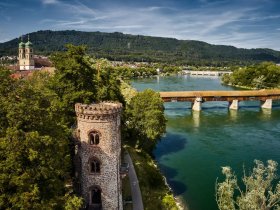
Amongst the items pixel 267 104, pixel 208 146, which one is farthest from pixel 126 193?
pixel 267 104

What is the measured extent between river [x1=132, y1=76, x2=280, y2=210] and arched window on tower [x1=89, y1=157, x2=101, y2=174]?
11.3 m

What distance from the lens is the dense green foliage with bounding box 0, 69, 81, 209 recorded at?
16797 mm

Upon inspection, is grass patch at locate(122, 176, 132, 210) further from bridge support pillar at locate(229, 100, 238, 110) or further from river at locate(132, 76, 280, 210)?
bridge support pillar at locate(229, 100, 238, 110)

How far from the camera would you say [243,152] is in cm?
4434

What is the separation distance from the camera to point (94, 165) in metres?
22.2

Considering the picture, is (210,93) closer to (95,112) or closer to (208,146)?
(208,146)

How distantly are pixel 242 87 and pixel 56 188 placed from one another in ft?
373

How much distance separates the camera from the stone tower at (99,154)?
21594 millimetres

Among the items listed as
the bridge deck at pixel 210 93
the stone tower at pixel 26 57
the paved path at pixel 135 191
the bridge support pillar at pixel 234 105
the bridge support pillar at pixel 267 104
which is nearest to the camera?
the paved path at pixel 135 191

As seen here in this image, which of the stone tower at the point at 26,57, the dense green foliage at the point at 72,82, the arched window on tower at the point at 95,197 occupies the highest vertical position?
the stone tower at the point at 26,57

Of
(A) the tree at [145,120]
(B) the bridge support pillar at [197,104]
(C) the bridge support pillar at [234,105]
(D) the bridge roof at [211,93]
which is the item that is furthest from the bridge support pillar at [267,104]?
(A) the tree at [145,120]

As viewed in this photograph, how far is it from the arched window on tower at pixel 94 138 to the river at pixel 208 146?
40.8ft

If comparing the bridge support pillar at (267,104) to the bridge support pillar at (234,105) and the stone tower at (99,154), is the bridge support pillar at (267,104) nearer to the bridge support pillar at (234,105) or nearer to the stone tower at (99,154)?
the bridge support pillar at (234,105)

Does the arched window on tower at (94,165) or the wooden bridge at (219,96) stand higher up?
the wooden bridge at (219,96)
